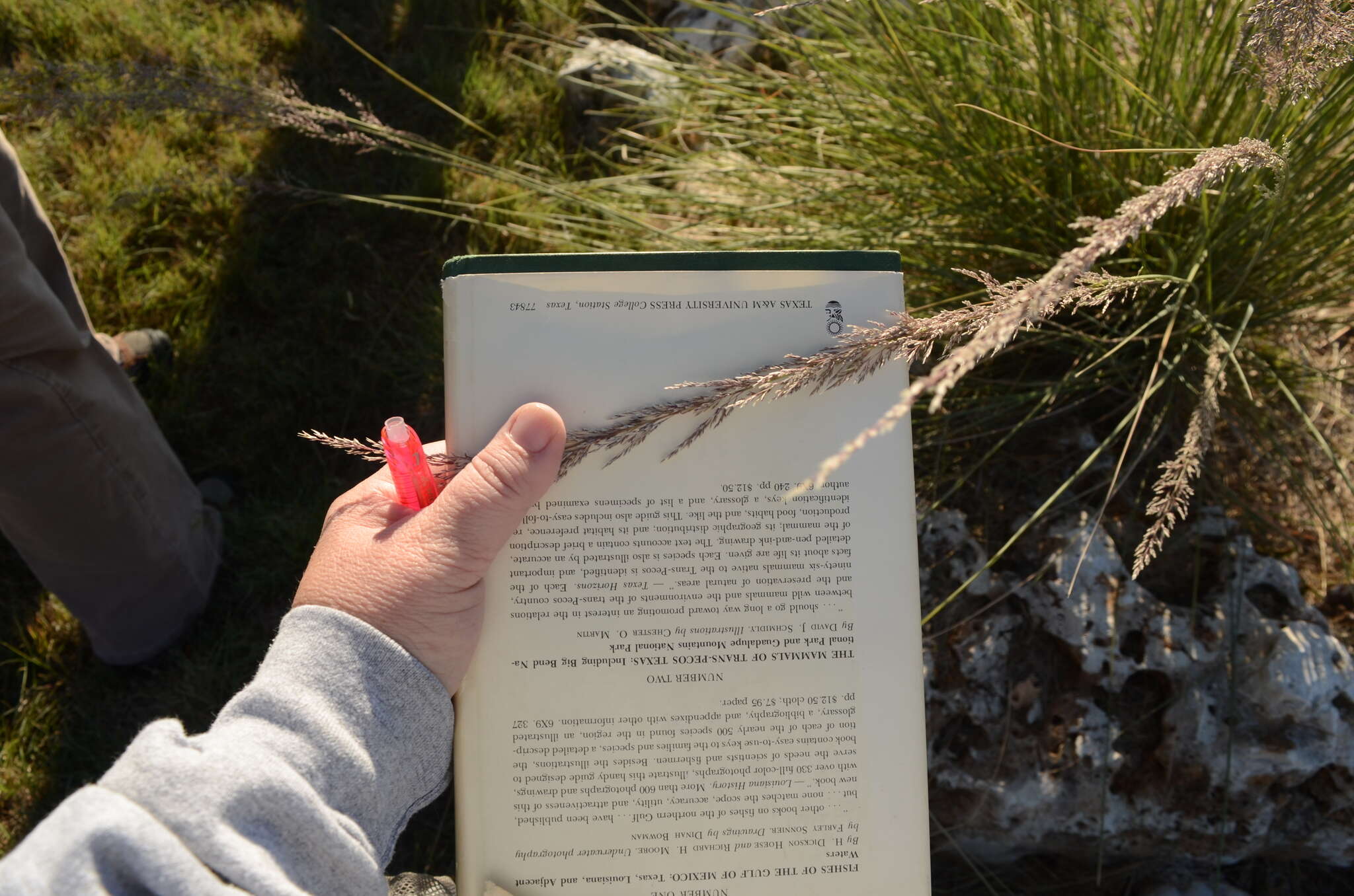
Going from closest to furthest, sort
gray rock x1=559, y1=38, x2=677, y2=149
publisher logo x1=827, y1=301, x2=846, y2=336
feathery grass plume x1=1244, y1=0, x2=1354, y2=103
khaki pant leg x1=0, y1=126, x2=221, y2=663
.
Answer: feathery grass plume x1=1244, y1=0, x2=1354, y2=103
publisher logo x1=827, y1=301, x2=846, y2=336
khaki pant leg x1=0, y1=126, x2=221, y2=663
gray rock x1=559, y1=38, x2=677, y2=149

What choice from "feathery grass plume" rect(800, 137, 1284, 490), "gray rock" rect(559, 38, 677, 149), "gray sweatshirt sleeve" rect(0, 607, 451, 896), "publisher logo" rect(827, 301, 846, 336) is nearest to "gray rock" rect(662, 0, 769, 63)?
"gray rock" rect(559, 38, 677, 149)

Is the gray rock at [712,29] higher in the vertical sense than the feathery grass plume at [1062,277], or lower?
higher

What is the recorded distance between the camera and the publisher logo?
4.24 ft

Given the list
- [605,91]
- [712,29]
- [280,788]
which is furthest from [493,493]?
[712,29]

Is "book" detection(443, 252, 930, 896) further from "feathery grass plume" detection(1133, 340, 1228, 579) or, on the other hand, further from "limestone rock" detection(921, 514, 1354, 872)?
"limestone rock" detection(921, 514, 1354, 872)

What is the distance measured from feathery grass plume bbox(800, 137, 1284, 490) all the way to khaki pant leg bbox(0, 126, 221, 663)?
59.2 inches

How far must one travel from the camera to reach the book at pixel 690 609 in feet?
4.05

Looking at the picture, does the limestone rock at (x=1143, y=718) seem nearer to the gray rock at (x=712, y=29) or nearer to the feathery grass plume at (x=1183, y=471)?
the feathery grass plume at (x=1183, y=471)

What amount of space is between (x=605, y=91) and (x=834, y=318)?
5.73 ft

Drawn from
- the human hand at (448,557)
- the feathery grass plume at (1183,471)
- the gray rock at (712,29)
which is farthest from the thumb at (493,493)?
the gray rock at (712,29)

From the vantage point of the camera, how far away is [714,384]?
1.15 meters

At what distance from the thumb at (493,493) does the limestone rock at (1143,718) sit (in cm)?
101

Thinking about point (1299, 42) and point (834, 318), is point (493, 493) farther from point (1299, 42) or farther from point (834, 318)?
point (1299, 42)

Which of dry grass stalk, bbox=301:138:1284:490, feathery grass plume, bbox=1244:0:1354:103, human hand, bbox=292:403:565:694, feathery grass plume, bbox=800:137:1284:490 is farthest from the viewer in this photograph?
human hand, bbox=292:403:565:694
